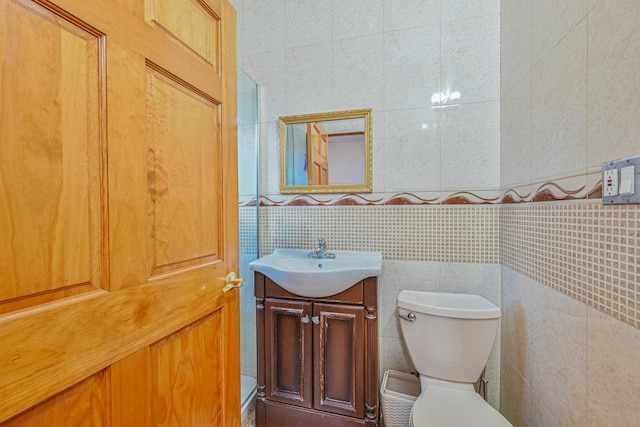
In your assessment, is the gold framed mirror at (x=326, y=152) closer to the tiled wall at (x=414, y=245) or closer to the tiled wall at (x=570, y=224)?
the tiled wall at (x=414, y=245)

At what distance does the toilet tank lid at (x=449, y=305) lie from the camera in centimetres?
121

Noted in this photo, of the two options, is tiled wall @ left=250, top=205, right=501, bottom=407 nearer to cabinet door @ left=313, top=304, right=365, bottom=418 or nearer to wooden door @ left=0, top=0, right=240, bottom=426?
cabinet door @ left=313, top=304, right=365, bottom=418

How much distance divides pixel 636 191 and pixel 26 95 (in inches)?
51.0

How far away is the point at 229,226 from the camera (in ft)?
3.27

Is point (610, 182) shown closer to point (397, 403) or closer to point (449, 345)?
point (449, 345)

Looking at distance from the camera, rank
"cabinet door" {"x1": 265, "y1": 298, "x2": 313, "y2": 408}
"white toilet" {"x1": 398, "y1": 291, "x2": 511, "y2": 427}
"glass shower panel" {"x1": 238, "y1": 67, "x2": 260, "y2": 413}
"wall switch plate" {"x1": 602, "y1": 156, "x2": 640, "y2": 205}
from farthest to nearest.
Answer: "glass shower panel" {"x1": 238, "y1": 67, "x2": 260, "y2": 413} < "cabinet door" {"x1": 265, "y1": 298, "x2": 313, "y2": 408} < "white toilet" {"x1": 398, "y1": 291, "x2": 511, "y2": 427} < "wall switch plate" {"x1": 602, "y1": 156, "x2": 640, "y2": 205}

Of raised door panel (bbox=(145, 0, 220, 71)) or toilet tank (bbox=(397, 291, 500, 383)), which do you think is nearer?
raised door panel (bbox=(145, 0, 220, 71))

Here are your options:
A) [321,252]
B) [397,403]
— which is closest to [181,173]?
[321,252]

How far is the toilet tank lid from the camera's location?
1211 mm

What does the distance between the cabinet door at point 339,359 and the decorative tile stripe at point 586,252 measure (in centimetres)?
79

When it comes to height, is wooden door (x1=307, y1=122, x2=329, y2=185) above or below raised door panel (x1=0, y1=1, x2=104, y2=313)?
above

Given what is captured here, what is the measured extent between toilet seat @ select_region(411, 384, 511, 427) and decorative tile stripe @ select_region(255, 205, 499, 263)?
650 millimetres

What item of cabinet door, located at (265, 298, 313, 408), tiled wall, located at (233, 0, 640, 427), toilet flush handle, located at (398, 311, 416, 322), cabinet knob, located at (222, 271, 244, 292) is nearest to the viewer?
tiled wall, located at (233, 0, 640, 427)

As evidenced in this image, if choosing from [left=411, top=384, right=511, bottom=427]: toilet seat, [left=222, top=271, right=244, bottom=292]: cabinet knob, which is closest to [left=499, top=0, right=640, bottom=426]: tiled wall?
[left=411, top=384, right=511, bottom=427]: toilet seat
